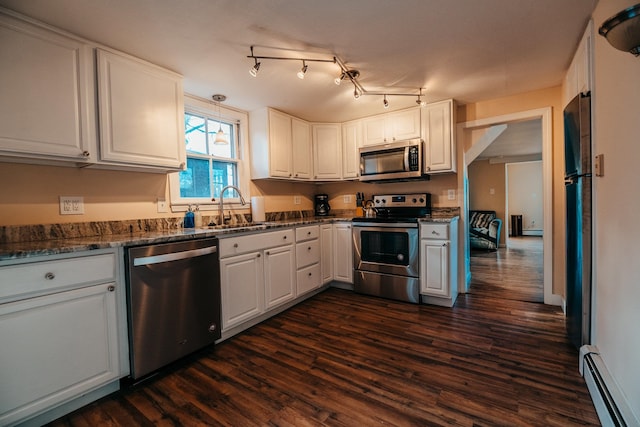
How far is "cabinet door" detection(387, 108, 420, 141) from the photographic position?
317 centimetres

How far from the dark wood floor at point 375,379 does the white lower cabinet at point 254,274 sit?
21 cm

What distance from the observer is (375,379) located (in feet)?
5.61

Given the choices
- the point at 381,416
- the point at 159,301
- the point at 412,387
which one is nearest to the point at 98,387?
the point at 159,301

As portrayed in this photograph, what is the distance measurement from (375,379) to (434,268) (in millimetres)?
1477

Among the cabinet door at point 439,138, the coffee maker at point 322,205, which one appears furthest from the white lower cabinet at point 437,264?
the coffee maker at point 322,205

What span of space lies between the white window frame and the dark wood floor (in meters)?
1.30

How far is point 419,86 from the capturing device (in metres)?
2.67

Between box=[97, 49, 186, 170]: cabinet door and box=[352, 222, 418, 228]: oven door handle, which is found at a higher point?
box=[97, 49, 186, 170]: cabinet door

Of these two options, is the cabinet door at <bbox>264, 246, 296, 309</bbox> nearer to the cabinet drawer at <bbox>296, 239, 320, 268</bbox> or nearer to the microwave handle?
the cabinet drawer at <bbox>296, 239, 320, 268</bbox>

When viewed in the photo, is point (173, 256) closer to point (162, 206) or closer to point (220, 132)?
point (162, 206)

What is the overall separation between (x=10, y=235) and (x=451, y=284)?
3413 millimetres

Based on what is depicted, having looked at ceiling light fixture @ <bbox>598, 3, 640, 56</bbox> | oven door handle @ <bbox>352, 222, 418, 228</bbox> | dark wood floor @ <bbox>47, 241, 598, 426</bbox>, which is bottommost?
dark wood floor @ <bbox>47, 241, 598, 426</bbox>

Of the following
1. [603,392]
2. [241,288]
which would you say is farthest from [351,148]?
[603,392]

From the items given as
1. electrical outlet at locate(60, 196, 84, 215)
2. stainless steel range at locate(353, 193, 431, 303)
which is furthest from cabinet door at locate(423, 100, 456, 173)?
electrical outlet at locate(60, 196, 84, 215)
